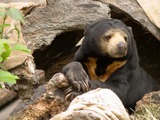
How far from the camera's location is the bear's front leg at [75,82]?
4228 mm

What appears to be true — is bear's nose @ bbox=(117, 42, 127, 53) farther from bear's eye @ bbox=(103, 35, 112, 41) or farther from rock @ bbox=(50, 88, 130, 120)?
rock @ bbox=(50, 88, 130, 120)

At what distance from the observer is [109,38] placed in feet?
16.4

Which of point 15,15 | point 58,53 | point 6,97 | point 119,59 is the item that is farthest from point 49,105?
point 58,53

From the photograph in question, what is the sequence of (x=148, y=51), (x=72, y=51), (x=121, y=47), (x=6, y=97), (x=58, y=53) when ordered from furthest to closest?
(x=148, y=51) → (x=72, y=51) → (x=58, y=53) → (x=6, y=97) → (x=121, y=47)

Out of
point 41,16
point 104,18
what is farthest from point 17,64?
point 104,18

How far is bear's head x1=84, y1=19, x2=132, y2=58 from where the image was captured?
Result: 4844mm

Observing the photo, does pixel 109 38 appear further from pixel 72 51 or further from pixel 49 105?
pixel 72 51

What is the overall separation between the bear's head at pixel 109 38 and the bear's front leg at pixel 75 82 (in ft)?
1.59

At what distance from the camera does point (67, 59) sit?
6.27 m

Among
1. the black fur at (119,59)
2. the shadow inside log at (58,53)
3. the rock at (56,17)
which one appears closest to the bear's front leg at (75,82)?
the black fur at (119,59)

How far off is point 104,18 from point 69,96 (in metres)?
1.47

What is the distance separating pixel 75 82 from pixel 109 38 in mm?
844

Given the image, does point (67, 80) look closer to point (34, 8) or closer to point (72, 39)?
point (34, 8)

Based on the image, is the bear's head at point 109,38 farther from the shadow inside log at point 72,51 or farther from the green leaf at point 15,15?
the green leaf at point 15,15
